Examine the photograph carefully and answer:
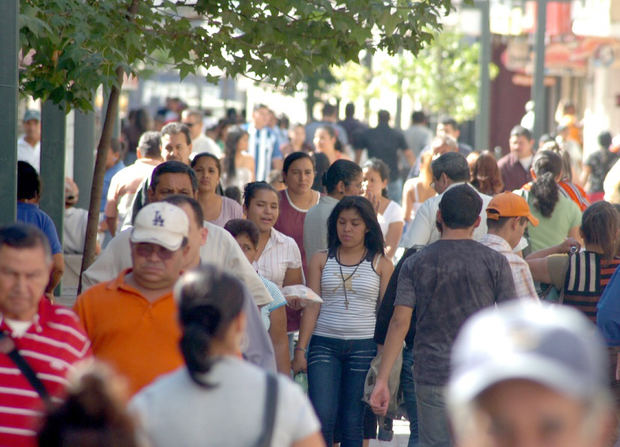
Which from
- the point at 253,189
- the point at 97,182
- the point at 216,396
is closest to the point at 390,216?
the point at 253,189

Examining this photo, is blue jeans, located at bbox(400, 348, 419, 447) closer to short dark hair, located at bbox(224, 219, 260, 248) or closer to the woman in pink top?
short dark hair, located at bbox(224, 219, 260, 248)

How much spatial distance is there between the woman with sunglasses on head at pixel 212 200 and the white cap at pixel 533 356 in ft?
19.5

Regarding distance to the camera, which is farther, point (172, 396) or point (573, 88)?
point (573, 88)

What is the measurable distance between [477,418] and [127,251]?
11.1ft

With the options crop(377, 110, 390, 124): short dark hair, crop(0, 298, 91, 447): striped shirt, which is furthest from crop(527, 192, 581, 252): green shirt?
crop(377, 110, 390, 124): short dark hair

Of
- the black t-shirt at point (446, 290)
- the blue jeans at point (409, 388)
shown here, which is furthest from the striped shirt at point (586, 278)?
the black t-shirt at point (446, 290)

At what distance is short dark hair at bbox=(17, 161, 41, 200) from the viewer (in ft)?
26.0

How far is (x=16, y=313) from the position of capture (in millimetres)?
3947

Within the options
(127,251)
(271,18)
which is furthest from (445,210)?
(271,18)

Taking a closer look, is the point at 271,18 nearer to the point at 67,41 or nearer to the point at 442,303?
the point at 67,41

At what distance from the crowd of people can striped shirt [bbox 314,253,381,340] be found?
0.04 ft

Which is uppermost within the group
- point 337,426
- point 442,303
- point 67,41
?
point 67,41

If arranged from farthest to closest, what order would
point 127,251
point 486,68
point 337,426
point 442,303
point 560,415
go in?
point 486,68, point 337,426, point 442,303, point 127,251, point 560,415

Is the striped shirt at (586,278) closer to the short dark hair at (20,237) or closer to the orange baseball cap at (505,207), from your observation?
the orange baseball cap at (505,207)
